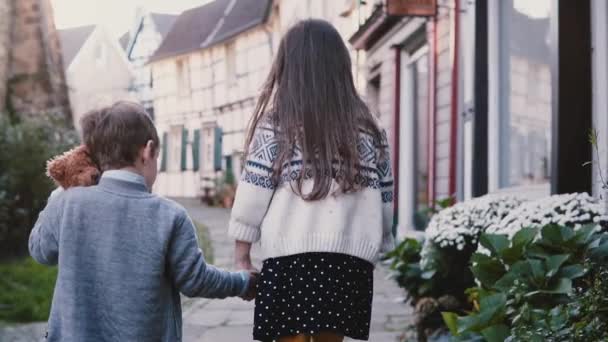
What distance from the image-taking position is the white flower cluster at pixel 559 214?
376cm

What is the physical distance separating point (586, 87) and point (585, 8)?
1.28 feet

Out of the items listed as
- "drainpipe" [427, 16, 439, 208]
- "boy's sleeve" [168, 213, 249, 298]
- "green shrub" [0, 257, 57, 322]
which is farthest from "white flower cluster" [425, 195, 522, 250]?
"drainpipe" [427, 16, 439, 208]

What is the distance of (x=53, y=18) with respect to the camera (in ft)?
41.7

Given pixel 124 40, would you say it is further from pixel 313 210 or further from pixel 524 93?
pixel 313 210

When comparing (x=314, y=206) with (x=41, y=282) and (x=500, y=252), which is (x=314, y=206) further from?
(x=41, y=282)

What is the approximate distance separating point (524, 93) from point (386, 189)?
343 cm

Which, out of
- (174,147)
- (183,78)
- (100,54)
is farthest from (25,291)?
(100,54)

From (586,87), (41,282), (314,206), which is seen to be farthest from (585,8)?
(41,282)

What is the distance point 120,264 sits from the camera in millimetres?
2373

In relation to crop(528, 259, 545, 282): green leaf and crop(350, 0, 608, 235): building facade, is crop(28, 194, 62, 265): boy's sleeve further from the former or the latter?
crop(350, 0, 608, 235): building facade

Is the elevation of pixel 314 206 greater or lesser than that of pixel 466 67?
lesser

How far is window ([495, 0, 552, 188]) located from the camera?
5.41 meters

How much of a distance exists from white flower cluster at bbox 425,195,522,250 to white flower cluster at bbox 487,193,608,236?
64 centimetres

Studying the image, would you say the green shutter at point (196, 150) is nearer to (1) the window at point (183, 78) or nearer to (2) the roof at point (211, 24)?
(1) the window at point (183, 78)
